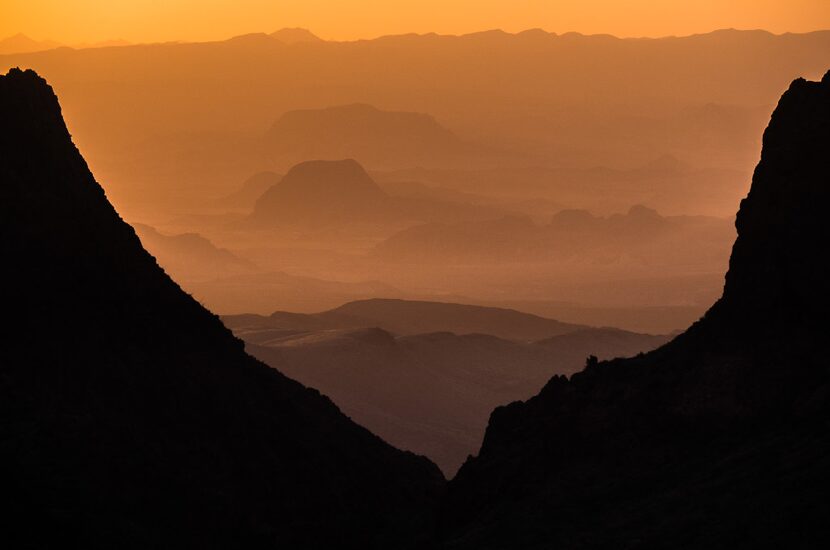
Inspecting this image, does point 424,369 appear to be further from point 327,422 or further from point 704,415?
point 704,415

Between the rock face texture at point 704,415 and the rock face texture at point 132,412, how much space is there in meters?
5.18

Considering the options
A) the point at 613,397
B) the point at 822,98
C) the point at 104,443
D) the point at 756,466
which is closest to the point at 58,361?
the point at 104,443

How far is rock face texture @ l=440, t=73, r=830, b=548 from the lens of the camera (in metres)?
37.8

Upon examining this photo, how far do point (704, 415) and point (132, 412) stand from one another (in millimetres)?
17349

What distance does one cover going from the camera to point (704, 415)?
43.1 m

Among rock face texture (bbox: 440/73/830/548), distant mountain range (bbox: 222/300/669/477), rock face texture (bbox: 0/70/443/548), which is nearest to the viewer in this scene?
rock face texture (bbox: 440/73/830/548)

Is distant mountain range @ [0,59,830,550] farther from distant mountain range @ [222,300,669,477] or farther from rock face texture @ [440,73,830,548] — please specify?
distant mountain range @ [222,300,669,477]

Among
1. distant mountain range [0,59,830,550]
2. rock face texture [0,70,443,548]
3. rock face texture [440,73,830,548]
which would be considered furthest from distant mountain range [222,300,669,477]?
rock face texture [440,73,830,548]

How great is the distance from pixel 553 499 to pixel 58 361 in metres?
15.5

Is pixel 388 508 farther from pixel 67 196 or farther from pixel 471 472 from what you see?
pixel 67 196

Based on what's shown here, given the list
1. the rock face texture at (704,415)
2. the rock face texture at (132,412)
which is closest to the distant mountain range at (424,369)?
the rock face texture at (132,412)

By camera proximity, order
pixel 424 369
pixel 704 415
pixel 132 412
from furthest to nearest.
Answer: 1. pixel 424 369
2. pixel 132 412
3. pixel 704 415

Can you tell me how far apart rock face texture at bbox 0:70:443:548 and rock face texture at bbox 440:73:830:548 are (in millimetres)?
5179

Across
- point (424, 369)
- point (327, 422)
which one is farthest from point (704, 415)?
point (424, 369)
